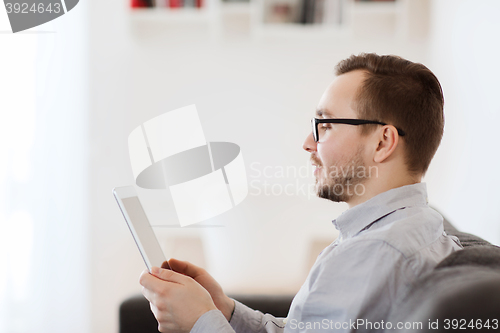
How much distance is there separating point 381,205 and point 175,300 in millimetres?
449

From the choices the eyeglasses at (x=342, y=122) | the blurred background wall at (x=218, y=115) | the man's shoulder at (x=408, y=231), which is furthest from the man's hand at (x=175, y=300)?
the blurred background wall at (x=218, y=115)

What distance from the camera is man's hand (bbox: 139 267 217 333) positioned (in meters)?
0.83

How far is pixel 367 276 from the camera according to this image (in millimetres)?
725

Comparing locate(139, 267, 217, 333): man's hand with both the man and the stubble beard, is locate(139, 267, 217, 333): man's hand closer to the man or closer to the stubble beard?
the man

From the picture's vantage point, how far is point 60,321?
7.95ft

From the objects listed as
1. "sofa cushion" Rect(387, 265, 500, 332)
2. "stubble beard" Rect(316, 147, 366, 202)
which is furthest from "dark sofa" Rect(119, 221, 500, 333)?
"stubble beard" Rect(316, 147, 366, 202)

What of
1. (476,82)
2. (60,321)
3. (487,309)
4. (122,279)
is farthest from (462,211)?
(60,321)

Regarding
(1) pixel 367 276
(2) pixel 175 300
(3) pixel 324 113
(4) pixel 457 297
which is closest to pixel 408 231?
(1) pixel 367 276

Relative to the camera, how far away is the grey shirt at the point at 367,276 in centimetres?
72

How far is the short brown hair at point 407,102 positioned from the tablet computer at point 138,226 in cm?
52

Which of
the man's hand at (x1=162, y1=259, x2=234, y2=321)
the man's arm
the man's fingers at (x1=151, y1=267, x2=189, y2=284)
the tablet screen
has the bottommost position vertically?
the man's hand at (x1=162, y1=259, x2=234, y2=321)

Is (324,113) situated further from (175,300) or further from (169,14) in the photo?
(169,14)

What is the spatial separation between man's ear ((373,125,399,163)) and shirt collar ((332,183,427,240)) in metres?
0.08

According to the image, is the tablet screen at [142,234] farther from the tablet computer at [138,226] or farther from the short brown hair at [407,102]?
→ the short brown hair at [407,102]
